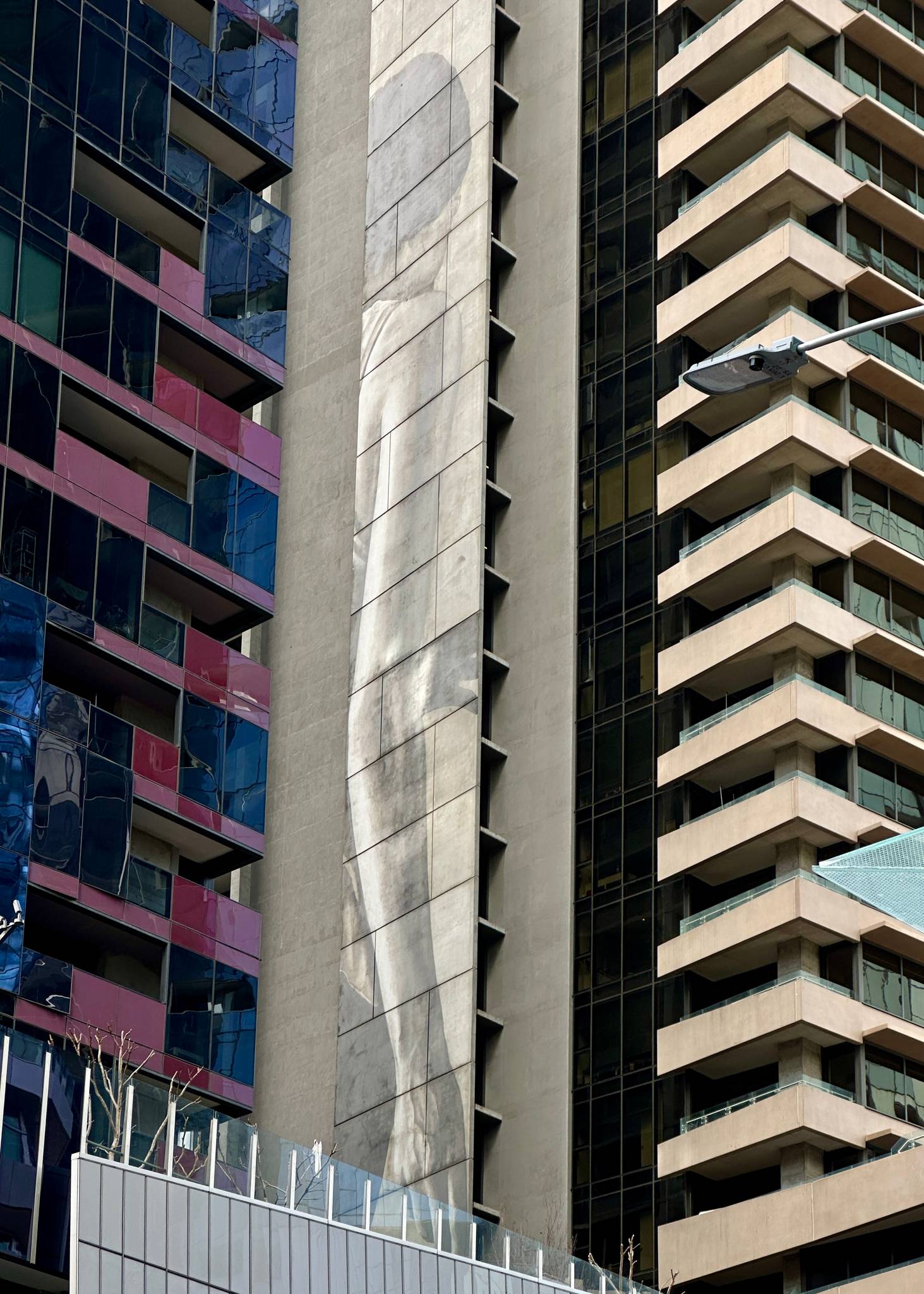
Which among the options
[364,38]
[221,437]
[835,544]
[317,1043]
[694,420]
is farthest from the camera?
[364,38]

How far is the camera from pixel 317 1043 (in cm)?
8431

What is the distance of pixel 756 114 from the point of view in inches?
3086

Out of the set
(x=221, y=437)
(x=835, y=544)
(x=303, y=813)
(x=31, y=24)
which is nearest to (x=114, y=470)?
(x=221, y=437)

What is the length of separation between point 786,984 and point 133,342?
79.7 feet

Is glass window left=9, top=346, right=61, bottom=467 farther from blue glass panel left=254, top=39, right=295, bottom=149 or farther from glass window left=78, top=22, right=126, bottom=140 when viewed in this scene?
blue glass panel left=254, top=39, right=295, bottom=149

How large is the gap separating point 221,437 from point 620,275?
69.8ft

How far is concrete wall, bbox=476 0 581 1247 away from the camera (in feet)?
249

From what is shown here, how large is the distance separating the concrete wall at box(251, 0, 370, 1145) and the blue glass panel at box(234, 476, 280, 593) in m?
21.9

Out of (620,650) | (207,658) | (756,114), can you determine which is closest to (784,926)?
(620,650)

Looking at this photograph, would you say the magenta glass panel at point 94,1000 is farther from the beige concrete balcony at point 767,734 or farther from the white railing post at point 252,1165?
the beige concrete balcony at point 767,734

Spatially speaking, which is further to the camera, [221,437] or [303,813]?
[303,813]

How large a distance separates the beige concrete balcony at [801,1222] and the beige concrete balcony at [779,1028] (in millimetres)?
4046

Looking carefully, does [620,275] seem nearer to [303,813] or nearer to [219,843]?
[303,813]

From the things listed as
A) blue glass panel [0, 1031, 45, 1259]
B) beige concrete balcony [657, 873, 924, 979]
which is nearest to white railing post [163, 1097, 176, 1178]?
blue glass panel [0, 1031, 45, 1259]
